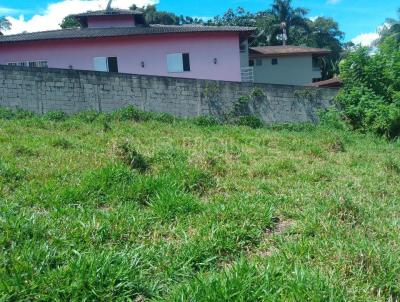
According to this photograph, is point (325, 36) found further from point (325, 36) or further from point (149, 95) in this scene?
point (149, 95)

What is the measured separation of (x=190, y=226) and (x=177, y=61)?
1728cm

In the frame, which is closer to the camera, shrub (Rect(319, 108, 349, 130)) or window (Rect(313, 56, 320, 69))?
shrub (Rect(319, 108, 349, 130))

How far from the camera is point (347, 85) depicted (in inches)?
464

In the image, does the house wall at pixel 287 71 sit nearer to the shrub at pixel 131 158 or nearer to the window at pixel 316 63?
the window at pixel 316 63

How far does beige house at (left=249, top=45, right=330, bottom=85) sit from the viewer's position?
26127mm

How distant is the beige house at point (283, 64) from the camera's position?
26.1m

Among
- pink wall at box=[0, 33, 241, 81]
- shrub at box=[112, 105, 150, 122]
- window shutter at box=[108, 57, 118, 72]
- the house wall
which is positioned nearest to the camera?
shrub at box=[112, 105, 150, 122]

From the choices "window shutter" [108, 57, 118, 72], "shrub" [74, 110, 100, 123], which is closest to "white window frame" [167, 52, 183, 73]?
"window shutter" [108, 57, 118, 72]

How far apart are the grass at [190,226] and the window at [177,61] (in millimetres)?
14290

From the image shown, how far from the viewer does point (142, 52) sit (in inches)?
759

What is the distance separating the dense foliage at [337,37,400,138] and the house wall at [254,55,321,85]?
1492 centimetres

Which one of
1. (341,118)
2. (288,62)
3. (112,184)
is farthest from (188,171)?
(288,62)

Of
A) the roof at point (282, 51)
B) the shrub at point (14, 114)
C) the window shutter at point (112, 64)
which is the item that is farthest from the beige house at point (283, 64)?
the shrub at point (14, 114)

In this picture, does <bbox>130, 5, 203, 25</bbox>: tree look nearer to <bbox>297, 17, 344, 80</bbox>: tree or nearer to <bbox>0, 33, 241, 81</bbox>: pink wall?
<bbox>297, 17, 344, 80</bbox>: tree
